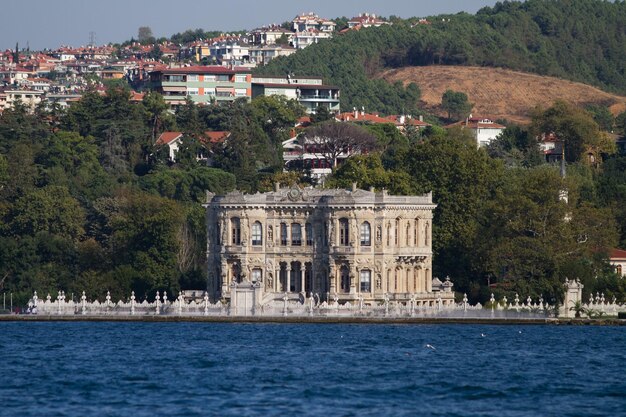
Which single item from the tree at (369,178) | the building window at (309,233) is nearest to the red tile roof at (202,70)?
the tree at (369,178)

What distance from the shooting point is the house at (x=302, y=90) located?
18750cm

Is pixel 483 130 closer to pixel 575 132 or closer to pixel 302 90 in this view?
pixel 302 90

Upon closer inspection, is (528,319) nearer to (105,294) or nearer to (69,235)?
(105,294)

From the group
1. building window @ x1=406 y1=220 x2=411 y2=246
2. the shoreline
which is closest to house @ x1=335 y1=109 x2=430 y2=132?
building window @ x1=406 y1=220 x2=411 y2=246

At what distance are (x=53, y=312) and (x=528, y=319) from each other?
23587 millimetres

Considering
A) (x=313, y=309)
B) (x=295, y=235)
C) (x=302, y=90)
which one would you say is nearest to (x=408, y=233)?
(x=295, y=235)

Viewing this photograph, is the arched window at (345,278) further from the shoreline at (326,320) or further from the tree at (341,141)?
the tree at (341,141)

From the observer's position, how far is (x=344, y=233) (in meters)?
105

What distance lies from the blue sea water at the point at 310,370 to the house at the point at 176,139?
169 feet

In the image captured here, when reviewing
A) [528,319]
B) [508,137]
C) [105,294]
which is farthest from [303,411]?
[508,137]

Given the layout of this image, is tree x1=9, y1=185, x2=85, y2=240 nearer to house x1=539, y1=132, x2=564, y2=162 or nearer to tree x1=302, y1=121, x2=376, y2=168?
tree x1=302, y1=121, x2=376, y2=168

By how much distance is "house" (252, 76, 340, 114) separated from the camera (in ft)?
615

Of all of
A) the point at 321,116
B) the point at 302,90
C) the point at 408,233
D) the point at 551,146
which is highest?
the point at 302,90

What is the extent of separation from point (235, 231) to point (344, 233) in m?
5.81
